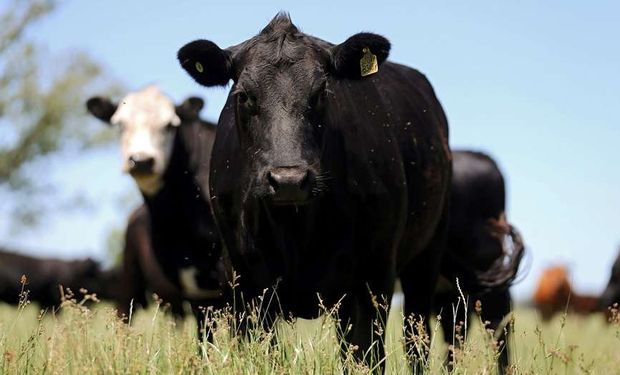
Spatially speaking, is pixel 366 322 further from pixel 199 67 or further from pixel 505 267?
pixel 505 267

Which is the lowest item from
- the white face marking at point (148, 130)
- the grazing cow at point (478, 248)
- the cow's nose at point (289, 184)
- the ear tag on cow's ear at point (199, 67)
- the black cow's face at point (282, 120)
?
the grazing cow at point (478, 248)

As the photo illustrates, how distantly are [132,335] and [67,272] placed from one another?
1583 centimetres

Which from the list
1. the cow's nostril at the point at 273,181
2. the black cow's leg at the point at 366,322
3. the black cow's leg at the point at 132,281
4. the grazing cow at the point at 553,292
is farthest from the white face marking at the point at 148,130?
Result: the grazing cow at the point at 553,292

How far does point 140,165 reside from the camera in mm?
9469

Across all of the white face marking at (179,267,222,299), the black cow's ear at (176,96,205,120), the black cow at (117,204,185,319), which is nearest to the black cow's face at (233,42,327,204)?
the white face marking at (179,267,222,299)

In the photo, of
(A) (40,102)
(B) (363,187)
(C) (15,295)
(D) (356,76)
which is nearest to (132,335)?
(B) (363,187)

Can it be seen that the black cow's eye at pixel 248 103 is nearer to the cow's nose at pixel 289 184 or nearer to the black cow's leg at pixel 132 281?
the cow's nose at pixel 289 184

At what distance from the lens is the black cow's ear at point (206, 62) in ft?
17.8

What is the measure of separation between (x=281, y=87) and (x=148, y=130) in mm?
5078

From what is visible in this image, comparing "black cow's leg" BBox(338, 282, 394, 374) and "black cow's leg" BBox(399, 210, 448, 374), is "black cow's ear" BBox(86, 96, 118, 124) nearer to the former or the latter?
"black cow's leg" BBox(399, 210, 448, 374)

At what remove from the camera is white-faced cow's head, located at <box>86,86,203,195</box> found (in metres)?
9.59

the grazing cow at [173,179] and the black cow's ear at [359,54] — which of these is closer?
the black cow's ear at [359,54]

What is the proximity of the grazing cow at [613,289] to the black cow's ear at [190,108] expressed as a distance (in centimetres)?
648

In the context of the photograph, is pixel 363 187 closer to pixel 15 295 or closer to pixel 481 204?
pixel 481 204
